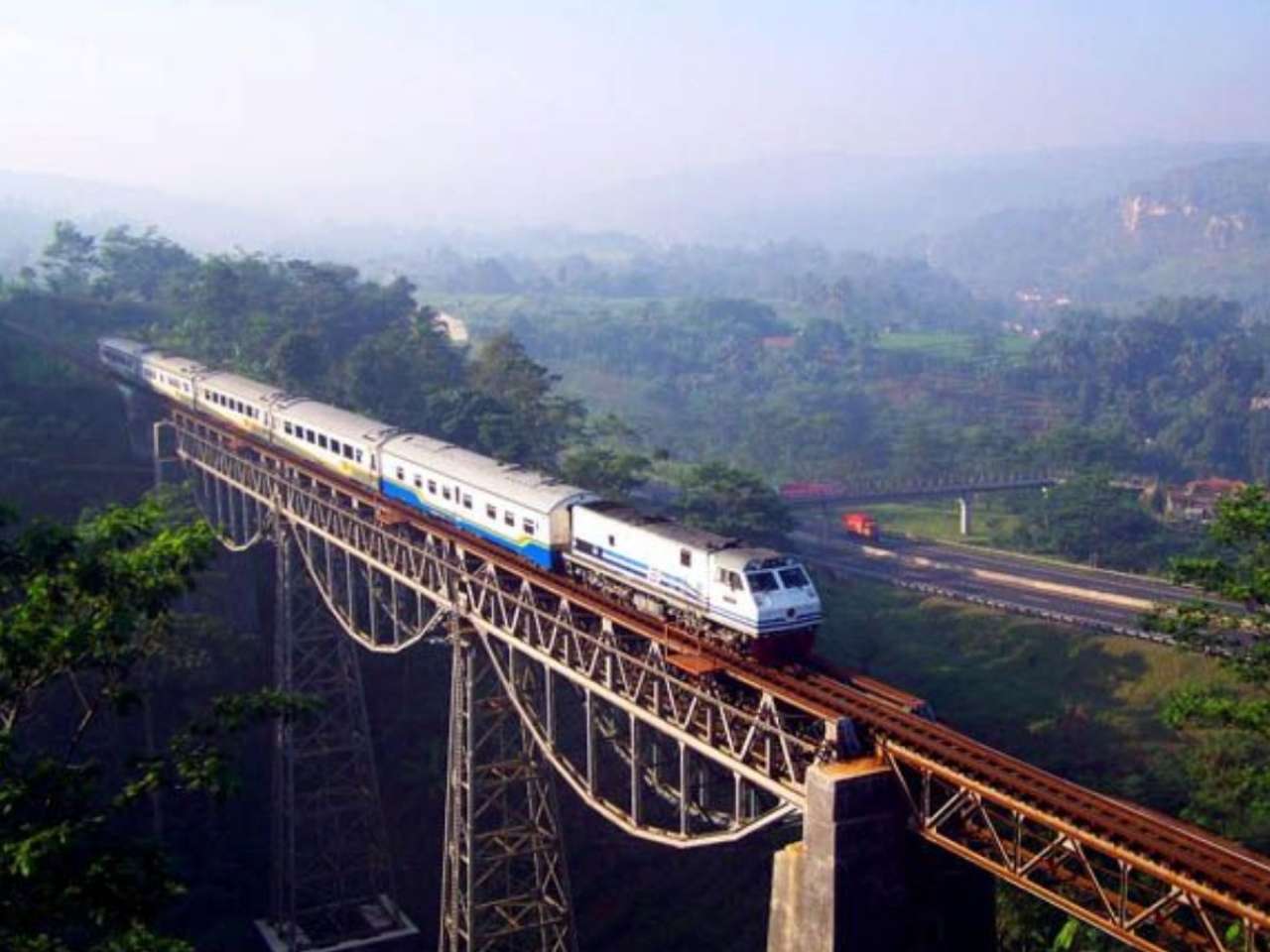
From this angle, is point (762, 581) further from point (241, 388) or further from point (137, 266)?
point (137, 266)

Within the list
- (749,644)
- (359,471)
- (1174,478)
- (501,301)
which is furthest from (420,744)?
(501,301)

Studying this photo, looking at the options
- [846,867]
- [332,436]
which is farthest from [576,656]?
[332,436]

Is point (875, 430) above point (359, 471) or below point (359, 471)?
below

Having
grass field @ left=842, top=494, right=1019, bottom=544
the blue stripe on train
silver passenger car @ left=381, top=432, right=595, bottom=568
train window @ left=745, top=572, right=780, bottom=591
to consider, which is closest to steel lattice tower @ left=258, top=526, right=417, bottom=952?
the blue stripe on train

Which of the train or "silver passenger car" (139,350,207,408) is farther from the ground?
"silver passenger car" (139,350,207,408)

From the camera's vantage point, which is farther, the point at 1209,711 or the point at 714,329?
the point at 714,329

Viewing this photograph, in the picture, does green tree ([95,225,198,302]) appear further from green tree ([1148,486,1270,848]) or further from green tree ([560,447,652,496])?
green tree ([1148,486,1270,848])

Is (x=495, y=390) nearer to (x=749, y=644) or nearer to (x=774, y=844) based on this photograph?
(x=774, y=844)
